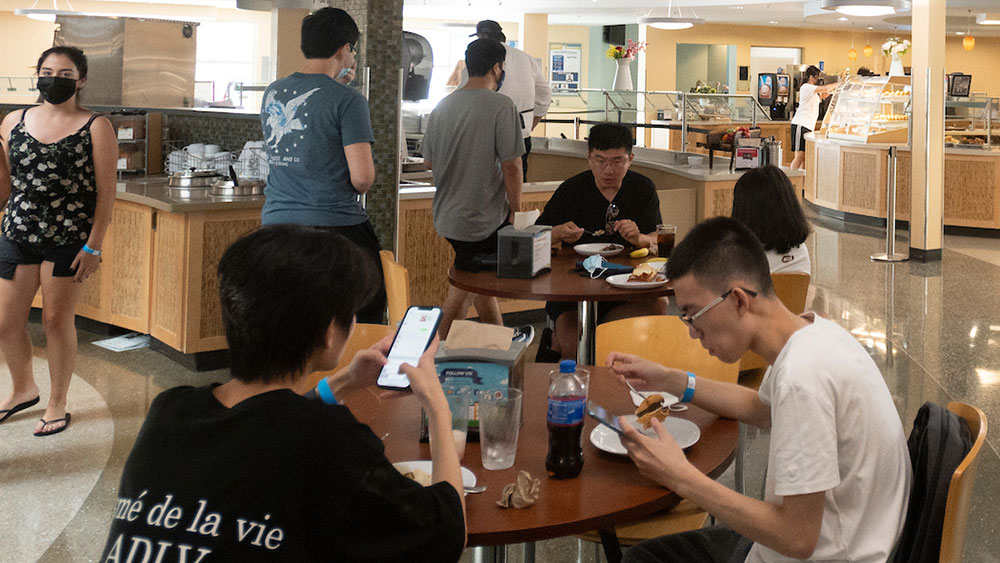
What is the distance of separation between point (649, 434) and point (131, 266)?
13.4 ft

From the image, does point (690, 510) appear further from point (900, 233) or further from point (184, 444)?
point (900, 233)

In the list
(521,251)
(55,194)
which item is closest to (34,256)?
(55,194)

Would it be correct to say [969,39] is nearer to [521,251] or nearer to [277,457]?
[521,251]

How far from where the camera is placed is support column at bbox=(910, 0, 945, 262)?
27.6ft

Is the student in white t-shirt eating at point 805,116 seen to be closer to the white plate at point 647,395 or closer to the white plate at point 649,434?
the white plate at point 647,395

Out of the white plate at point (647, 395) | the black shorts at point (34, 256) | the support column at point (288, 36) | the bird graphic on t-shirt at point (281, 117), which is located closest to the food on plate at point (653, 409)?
the white plate at point (647, 395)

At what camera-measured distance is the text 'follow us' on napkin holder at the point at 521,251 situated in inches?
143

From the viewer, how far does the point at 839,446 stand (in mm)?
1636

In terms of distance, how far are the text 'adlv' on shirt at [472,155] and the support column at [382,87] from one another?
0.40m

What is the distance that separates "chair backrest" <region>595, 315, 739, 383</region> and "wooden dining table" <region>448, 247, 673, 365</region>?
53 centimetres

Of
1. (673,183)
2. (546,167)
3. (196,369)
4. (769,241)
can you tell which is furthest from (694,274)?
(546,167)

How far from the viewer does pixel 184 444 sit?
1318 millimetres

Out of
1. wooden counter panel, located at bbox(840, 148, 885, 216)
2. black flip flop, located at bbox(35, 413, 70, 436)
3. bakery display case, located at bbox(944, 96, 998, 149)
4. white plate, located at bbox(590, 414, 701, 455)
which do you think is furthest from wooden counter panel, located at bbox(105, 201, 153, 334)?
bakery display case, located at bbox(944, 96, 998, 149)

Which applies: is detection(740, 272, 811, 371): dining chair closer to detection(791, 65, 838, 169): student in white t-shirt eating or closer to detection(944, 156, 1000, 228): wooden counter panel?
detection(944, 156, 1000, 228): wooden counter panel
